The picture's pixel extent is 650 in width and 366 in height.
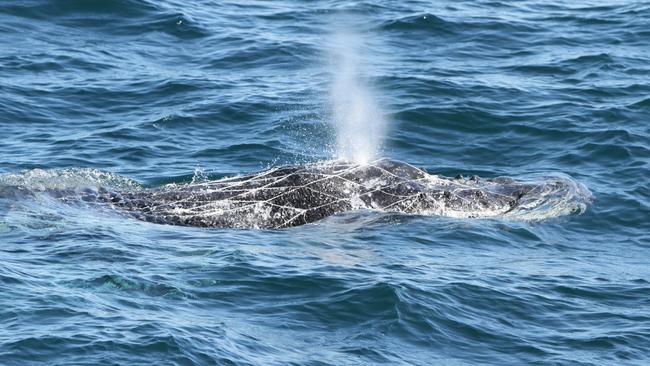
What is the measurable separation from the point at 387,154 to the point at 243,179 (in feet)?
15.3

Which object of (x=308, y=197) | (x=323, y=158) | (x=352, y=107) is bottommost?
(x=323, y=158)

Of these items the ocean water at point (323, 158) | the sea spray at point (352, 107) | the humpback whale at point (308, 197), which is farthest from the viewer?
the sea spray at point (352, 107)

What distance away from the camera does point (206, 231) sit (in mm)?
17906

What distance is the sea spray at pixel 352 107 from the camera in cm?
→ 2208

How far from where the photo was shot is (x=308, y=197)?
18.6 m

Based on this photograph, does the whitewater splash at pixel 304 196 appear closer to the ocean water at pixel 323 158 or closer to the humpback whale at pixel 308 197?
the humpback whale at pixel 308 197

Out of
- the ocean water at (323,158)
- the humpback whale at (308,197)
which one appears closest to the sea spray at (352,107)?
the ocean water at (323,158)

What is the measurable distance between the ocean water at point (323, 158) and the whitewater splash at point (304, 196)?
0.80 feet

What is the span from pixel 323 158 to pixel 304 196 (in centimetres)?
447

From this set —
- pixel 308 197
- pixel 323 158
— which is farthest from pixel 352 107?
pixel 308 197

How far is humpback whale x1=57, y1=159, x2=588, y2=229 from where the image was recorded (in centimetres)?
1839

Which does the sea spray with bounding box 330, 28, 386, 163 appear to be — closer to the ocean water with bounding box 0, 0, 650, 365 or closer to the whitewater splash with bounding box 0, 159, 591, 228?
the ocean water with bounding box 0, 0, 650, 365

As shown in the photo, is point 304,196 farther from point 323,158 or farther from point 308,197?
point 323,158

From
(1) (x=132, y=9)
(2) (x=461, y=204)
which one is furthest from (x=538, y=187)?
(1) (x=132, y=9)
